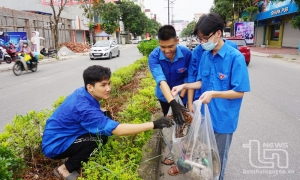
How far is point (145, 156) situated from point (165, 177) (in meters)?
0.37

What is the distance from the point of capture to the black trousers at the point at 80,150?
6.41 feet

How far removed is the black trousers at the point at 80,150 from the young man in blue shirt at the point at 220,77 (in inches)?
38.7

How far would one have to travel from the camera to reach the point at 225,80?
169 cm

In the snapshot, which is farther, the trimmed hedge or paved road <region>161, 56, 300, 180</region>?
paved road <region>161, 56, 300, 180</region>

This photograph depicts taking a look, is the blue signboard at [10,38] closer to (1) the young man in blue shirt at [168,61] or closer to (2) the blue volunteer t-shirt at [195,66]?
(1) the young man in blue shirt at [168,61]

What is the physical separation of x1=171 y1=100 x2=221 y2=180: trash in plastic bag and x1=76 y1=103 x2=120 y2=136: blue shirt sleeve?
53 centimetres

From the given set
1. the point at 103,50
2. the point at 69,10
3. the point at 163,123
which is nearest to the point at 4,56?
the point at 103,50

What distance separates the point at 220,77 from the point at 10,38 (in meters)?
16.4

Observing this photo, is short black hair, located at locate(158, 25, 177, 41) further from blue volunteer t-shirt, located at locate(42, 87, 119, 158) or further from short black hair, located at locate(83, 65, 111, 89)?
blue volunteer t-shirt, located at locate(42, 87, 119, 158)

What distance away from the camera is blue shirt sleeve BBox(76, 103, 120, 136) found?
1779 millimetres

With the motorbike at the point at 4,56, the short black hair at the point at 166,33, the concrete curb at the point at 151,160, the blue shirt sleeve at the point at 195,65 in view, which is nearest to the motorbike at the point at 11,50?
the motorbike at the point at 4,56

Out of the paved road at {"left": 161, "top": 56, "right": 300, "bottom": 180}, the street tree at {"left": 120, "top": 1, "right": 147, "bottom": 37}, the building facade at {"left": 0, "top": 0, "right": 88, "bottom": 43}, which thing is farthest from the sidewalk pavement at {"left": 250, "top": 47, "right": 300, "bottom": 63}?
the street tree at {"left": 120, "top": 1, "right": 147, "bottom": 37}

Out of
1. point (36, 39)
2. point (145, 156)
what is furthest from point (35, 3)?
point (145, 156)

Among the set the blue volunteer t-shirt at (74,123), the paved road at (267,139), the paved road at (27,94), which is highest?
the blue volunteer t-shirt at (74,123)
